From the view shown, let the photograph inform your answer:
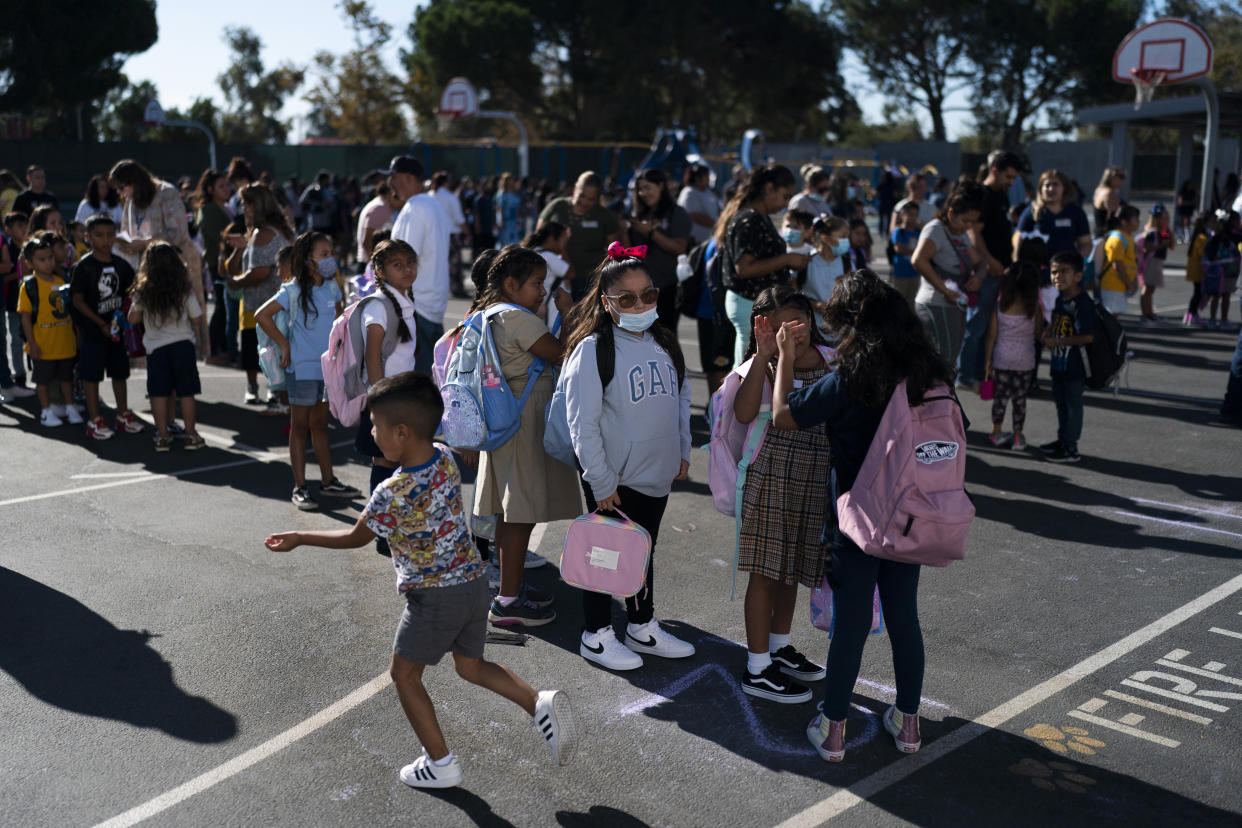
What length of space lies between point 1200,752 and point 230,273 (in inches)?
334

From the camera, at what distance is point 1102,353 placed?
8086 mm

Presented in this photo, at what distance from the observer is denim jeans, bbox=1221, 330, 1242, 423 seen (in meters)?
9.23

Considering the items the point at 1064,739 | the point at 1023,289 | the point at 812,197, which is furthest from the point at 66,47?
the point at 1064,739

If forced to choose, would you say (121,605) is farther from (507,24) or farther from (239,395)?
(507,24)

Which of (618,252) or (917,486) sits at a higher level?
(618,252)

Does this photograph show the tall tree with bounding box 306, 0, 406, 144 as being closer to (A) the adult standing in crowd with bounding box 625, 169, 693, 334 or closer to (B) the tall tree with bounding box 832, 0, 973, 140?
(B) the tall tree with bounding box 832, 0, 973, 140

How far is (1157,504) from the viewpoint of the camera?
7.23 metres

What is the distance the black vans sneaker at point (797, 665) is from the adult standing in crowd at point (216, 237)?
26.4ft

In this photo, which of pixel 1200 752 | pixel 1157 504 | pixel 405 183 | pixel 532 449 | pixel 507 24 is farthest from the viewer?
pixel 507 24

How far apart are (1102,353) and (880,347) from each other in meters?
5.06

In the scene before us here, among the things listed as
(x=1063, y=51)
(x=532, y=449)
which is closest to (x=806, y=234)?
(x=532, y=449)

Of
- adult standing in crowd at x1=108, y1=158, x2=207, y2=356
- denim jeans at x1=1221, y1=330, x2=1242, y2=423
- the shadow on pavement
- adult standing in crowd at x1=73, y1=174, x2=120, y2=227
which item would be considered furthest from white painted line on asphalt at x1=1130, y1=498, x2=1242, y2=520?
adult standing in crowd at x1=73, y1=174, x2=120, y2=227

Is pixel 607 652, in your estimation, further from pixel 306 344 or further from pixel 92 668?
pixel 306 344

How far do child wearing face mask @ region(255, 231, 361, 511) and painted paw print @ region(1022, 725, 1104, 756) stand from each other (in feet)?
15.1
